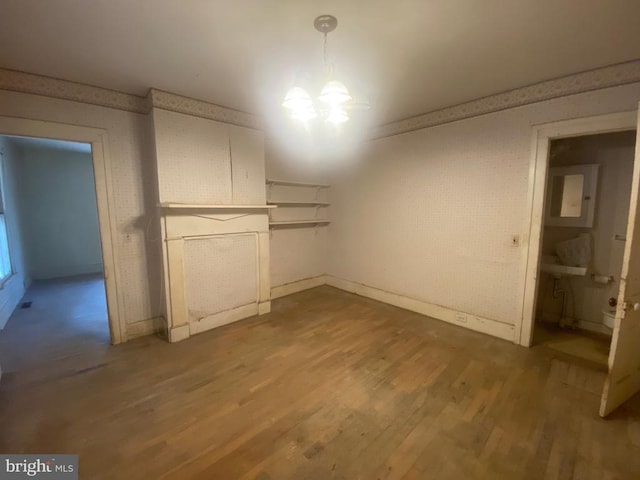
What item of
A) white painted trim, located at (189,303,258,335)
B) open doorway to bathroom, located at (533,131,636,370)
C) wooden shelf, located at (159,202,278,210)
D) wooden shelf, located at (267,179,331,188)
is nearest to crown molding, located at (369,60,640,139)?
open doorway to bathroom, located at (533,131,636,370)

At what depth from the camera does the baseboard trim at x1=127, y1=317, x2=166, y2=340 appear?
304 cm

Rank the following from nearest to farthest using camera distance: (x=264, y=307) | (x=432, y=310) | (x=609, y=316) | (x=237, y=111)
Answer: (x=609, y=316) < (x=237, y=111) < (x=432, y=310) < (x=264, y=307)

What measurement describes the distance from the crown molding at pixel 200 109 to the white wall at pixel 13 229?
10.6 ft

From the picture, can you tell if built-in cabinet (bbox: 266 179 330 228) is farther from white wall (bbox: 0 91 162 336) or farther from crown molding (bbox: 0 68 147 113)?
crown molding (bbox: 0 68 147 113)

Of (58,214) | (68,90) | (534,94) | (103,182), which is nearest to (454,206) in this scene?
(534,94)

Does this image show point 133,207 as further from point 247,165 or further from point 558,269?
point 558,269

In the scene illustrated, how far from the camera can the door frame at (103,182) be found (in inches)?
95.9

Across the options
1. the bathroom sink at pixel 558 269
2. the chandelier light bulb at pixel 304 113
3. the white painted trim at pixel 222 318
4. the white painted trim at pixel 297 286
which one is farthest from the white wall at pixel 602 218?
the white painted trim at pixel 222 318

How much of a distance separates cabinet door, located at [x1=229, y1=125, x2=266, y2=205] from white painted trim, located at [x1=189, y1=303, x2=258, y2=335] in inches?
53.1

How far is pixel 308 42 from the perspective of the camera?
192 centimetres

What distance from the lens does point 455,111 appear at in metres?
3.18

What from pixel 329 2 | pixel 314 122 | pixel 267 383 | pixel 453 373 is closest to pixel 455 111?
pixel 314 122

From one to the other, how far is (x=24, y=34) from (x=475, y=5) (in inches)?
112

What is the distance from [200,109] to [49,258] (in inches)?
198
